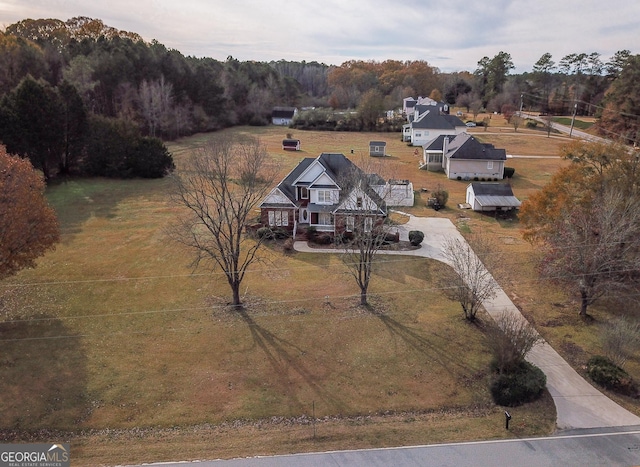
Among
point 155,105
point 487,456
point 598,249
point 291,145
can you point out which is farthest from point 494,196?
point 155,105

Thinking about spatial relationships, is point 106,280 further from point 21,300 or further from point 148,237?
point 148,237

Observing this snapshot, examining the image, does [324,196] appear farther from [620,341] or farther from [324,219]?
[620,341]

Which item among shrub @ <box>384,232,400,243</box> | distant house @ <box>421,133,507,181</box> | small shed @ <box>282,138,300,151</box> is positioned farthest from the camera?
small shed @ <box>282,138,300,151</box>

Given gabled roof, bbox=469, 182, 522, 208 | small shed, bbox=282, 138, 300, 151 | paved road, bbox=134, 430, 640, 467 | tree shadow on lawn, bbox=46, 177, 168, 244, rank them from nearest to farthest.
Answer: paved road, bbox=134, 430, 640, 467
tree shadow on lawn, bbox=46, 177, 168, 244
gabled roof, bbox=469, 182, 522, 208
small shed, bbox=282, 138, 300, 151

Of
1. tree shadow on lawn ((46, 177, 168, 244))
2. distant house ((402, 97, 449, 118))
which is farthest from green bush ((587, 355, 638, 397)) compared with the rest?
distant house ((402, 97, 449, 118))

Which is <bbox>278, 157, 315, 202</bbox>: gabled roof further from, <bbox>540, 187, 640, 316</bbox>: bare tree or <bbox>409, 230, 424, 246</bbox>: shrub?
<bbox>540, 187, 640, 316</bbox>: bare tree

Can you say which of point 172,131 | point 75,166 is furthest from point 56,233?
point 172,131
